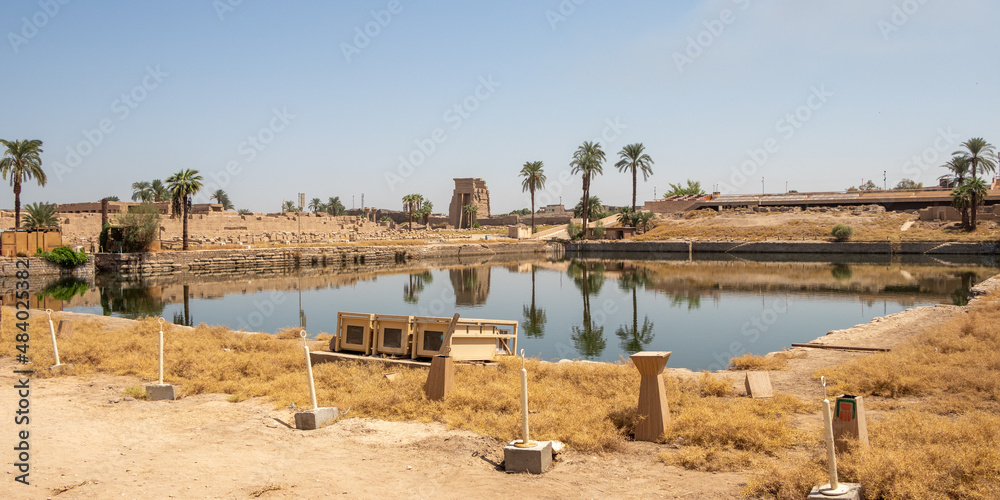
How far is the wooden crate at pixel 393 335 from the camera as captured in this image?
38.8 ft

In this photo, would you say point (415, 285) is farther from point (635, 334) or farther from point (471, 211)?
point (471, 211)

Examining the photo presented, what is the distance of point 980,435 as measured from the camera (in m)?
6.50

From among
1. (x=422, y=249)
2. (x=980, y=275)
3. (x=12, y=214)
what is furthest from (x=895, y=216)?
(x=12, y=214)

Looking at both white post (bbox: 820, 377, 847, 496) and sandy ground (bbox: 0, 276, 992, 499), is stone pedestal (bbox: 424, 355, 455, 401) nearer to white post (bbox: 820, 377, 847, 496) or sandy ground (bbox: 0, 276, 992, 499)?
sandy ground (bbox: 0, 276, 992, 499)

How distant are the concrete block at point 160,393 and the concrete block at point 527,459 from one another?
243 inches

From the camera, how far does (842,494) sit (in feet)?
17.2

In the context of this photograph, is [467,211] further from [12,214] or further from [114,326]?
[114,326]

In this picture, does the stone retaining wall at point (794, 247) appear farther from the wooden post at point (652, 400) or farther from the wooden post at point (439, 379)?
the wooden post at point (439, 379)

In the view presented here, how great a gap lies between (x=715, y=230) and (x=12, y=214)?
225ft

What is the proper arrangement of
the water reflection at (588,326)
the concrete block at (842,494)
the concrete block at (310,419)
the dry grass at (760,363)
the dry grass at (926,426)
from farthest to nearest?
1. the water reflection at (588,326)
2. the dry grass at (760,363)
3. the concrete block at (310,419)
4. the dry grass at (926,426)
5. the concrete block at (842,494)

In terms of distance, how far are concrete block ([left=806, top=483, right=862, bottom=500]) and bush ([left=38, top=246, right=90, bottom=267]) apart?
50546 mm

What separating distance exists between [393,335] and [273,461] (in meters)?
4.98

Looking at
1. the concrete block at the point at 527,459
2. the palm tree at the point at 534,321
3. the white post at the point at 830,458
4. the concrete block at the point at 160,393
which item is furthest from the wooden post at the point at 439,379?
the palm tree at the point at 534,321

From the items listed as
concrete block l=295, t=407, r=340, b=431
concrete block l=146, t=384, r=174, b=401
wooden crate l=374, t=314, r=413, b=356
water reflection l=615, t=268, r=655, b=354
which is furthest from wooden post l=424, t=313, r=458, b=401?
water reflection l=615, t=268, r=655, b=354
